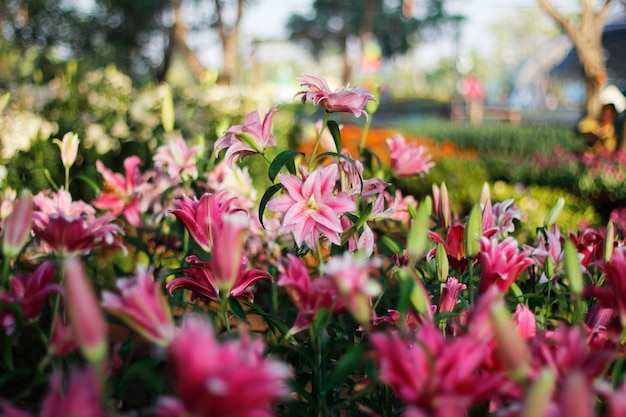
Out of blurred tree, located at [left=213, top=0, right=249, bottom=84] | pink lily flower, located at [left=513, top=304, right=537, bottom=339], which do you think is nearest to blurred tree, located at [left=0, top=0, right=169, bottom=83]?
blurred tree, located at [left=213, top=0, right=249, bottom=84]

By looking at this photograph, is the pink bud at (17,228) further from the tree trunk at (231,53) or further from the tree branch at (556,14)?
the tree trunk at (231,53)

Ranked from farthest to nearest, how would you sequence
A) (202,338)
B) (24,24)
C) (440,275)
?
(24,24)
(440,275)
(202,338)

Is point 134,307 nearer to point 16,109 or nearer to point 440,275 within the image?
point 440,275

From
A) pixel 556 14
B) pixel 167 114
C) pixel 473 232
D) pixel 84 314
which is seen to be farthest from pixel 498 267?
pixel 556 14

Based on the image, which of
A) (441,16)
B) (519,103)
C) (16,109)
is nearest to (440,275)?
(16,109)

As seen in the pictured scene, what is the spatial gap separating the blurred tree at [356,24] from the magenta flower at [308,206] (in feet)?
106

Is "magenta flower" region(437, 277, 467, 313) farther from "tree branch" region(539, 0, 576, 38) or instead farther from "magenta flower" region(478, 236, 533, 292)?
"tree branch" region(539, 0, 576, 38)

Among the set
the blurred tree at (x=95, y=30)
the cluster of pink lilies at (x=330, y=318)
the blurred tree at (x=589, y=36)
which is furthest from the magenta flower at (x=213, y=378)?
the blurred tree at (x=95, y=30)

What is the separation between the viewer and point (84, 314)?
67 cm

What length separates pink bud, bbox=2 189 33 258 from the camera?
94cm

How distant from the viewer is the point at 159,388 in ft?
3.02

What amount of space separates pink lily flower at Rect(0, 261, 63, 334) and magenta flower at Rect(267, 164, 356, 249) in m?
0.39

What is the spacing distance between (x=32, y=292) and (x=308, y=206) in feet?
1.57

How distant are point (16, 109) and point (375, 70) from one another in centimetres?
3241
